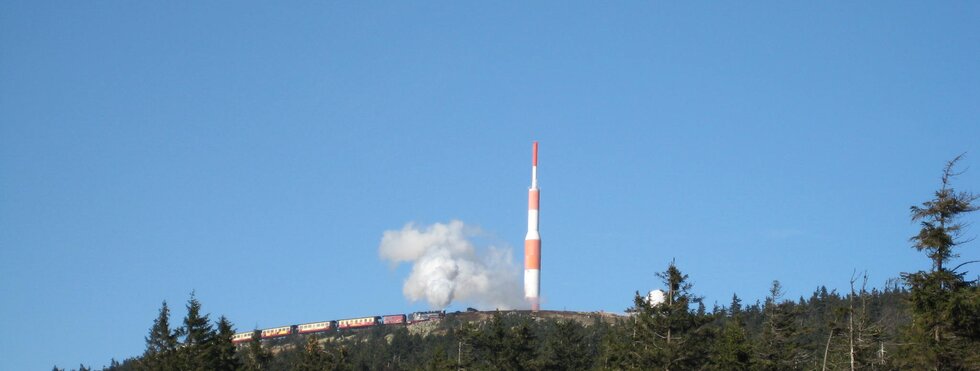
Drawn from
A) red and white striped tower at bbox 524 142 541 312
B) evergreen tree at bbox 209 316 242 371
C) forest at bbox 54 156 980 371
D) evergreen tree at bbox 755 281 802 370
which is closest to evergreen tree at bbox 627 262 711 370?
forest at bbox 54 156 980 371

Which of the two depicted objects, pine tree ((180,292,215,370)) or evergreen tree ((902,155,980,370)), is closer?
evergreen tree ((902,155,980,370))

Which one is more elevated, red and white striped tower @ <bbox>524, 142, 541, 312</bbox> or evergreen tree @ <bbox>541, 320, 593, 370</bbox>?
red and white striped tower @ <bbox>524, 142, 541, 312</bbox>

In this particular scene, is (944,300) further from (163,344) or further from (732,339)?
(163,344)

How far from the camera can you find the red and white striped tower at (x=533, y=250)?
192125mm

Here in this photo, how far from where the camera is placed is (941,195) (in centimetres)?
4712

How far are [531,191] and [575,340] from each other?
333ft

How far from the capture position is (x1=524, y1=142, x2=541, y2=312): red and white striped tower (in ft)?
630

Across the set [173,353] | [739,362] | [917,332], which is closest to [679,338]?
[739,362]

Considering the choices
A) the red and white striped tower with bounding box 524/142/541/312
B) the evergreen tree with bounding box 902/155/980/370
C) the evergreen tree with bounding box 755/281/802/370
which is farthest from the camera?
the red and white striped tower with bounding box 524/142/541/312

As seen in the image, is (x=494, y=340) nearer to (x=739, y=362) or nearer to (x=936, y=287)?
(x=739, y=362)

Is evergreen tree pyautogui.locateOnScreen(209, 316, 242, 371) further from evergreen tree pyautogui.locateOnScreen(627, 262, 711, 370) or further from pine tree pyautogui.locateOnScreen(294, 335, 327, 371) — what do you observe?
evergreen tree pyautogui.locateOnScreen(627, 262, 711, 370)

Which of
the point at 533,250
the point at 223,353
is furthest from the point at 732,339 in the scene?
the point at 533,250

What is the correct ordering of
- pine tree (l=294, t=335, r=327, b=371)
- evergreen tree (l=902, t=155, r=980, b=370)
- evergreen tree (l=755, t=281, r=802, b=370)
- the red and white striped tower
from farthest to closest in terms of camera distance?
the red and white striped tower
pine tree (l=294, t=335, r=327, b=371)
evergreen tree (l=755, t=281, r=802, b=370)
evergreen tree (l=902, t=155, r=980, b=370)

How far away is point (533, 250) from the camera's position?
630 feet
